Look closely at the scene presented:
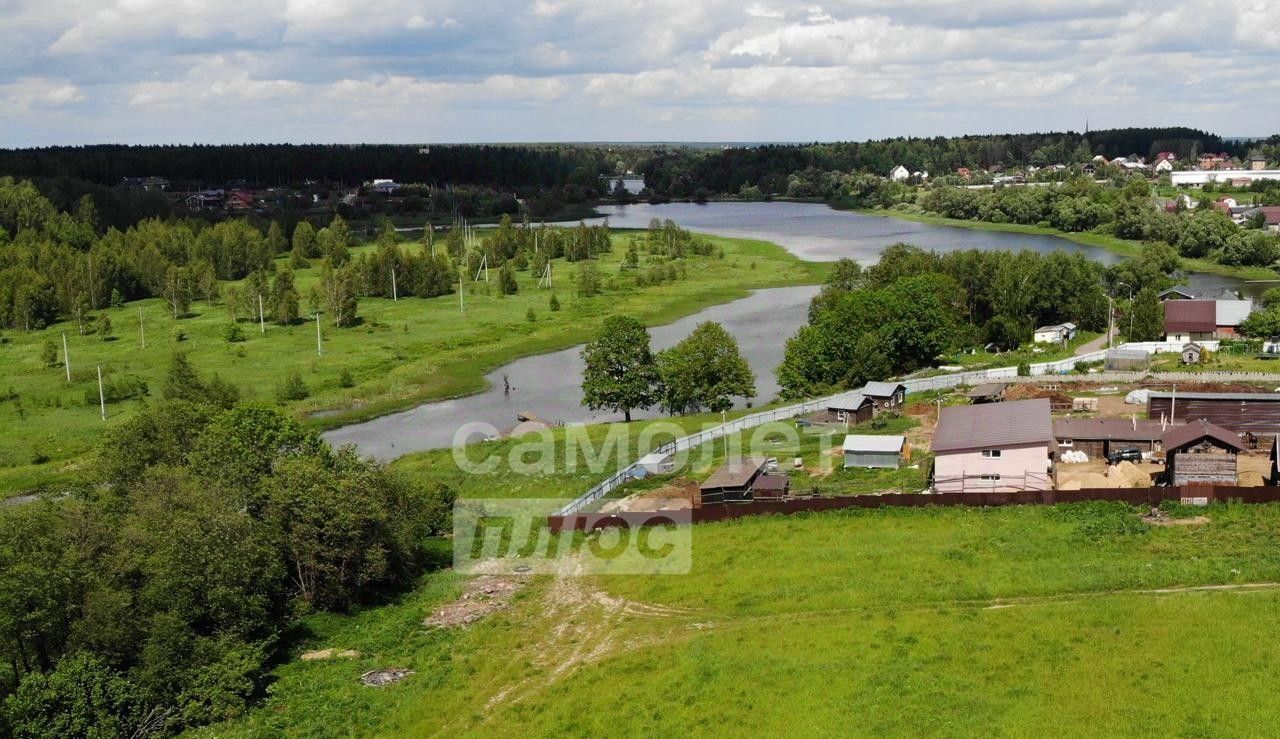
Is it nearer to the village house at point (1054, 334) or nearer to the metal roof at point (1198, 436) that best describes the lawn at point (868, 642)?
the metal roof at point (1198, 436)

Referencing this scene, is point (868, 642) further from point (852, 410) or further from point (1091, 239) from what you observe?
point (1091, 239)

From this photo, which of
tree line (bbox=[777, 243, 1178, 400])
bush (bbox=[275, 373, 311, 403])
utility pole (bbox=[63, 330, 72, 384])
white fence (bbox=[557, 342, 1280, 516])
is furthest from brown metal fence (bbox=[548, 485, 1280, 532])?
utility pole (bbox=[63, 330, 72, 384])

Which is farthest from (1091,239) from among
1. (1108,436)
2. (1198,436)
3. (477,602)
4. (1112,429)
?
(477,602)

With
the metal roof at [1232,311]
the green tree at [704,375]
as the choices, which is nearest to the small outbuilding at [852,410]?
the green tree at [704,375]

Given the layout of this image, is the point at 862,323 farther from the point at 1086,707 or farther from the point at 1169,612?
the point at 1086,707

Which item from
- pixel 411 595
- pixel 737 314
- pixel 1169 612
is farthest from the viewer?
pixel 737 314

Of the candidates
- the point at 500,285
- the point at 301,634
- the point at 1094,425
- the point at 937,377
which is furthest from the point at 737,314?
the point at 301,634

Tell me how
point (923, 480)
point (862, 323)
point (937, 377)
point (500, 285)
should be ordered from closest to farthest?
point (923, 480) < point (937, 377) < point (862, 323) < point (500, 285)
